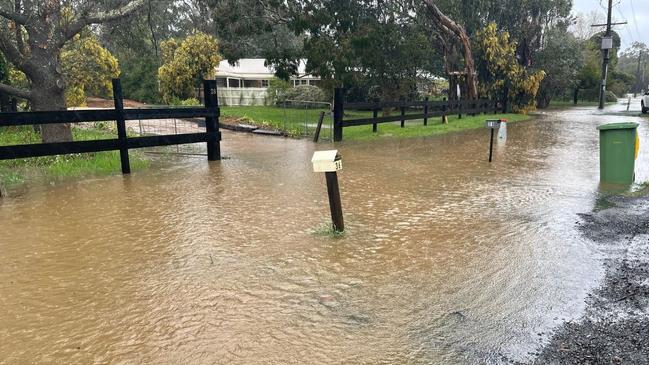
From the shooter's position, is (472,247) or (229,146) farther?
(229,146)

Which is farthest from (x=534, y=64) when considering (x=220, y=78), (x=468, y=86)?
(x=220, y=78)

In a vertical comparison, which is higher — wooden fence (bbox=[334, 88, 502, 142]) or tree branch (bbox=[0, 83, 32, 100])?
tree branch (bbox=[0, 83, 32, 100])

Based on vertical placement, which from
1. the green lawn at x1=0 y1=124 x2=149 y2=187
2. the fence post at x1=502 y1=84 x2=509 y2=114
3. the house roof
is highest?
the house roof

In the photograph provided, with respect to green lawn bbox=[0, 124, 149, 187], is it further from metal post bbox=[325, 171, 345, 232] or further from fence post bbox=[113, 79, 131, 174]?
metal post bbox=[325, 171, 345, 232]

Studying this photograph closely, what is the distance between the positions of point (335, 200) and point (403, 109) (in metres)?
14.2

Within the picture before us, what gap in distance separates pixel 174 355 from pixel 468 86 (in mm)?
27424

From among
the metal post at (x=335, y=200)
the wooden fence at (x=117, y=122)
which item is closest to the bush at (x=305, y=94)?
the wooden fence at (x=117, y=122)

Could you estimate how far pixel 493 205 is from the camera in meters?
7.62

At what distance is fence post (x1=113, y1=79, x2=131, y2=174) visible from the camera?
961 cm

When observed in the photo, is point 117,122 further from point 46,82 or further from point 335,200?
point 335,200

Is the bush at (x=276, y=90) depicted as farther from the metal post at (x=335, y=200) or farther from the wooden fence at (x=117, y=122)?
the metal post at (x=335, y=200)

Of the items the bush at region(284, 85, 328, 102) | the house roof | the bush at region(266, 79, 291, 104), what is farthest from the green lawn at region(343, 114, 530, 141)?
the house roof

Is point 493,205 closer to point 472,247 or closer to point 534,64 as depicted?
point 472,247

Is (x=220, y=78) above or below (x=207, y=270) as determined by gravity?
above
